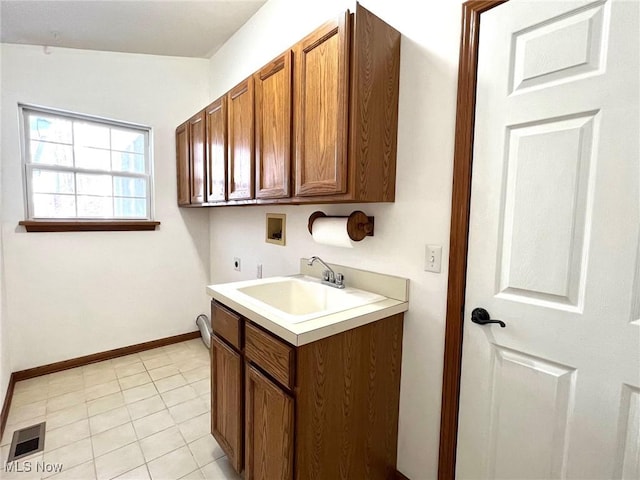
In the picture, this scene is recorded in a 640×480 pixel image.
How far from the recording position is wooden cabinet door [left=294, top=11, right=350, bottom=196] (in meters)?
1.23

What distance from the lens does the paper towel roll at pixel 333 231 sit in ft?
4.95

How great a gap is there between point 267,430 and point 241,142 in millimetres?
1585

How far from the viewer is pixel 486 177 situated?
112 centimetres

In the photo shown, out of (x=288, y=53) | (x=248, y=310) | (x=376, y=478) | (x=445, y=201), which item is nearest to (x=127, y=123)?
(x=288, y=53)

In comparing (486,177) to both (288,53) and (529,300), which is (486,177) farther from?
(288,53)

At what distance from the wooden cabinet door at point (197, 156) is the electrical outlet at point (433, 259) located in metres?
1.88

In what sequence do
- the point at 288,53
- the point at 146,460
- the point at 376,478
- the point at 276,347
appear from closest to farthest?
1. the point at 276,347
2. the point at 376,478
3. the point at 288,53
4. the point at 146,460

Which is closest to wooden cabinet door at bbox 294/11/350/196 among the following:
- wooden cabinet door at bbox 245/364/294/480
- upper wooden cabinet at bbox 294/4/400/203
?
upper wooden cabinet at bbox 294/4/400/203

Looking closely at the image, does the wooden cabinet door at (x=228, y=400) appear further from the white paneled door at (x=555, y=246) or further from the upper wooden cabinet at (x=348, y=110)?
the white paneled door at (x=555, y=246)

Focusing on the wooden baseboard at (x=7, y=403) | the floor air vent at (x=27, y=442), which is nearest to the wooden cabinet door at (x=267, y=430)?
the floor air vent at (x=27, y=442)

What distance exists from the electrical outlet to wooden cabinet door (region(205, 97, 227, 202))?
57.1 inches

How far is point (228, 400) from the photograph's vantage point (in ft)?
4.97

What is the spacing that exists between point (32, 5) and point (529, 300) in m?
3.01

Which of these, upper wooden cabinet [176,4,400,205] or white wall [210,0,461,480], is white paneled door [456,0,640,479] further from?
upper wooden cabinet [176,4,400,205]
